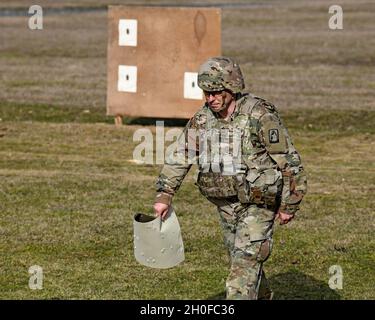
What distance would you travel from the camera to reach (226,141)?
337 inches

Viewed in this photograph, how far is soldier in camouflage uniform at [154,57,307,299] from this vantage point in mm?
8398

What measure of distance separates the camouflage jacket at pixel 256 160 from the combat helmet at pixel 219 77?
0.18m

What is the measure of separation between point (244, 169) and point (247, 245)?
588 mm

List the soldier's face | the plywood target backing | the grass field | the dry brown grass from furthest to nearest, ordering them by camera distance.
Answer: the dry brown grass < the plywood target backing < the grass field < the soldier's face

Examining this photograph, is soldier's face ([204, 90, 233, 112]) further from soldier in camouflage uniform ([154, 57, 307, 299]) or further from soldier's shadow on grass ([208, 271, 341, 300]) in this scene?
soldier's shadow on grass ([208, 271, 341, 300])

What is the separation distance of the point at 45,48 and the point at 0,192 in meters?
23.7

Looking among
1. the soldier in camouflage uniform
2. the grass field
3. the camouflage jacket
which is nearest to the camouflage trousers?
the soldier in camouflage uniform

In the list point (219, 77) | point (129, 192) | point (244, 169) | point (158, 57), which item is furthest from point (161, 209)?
point (158, 57)

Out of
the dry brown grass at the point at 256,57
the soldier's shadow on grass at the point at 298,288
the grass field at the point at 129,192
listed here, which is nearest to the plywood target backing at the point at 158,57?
the grass field at the point at 129,192

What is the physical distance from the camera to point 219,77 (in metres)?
8.39

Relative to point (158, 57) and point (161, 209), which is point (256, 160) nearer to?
point (161, 209)

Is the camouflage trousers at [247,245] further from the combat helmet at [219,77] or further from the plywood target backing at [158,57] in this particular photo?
the plywood target backing at [158,57]

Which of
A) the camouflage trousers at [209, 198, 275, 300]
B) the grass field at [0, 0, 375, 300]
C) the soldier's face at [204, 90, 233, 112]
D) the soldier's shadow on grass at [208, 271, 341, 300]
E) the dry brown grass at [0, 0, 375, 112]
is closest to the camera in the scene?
the camouflage trousers at [209, 198, 275, 300]

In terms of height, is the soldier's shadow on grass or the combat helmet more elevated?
the combat helmet
